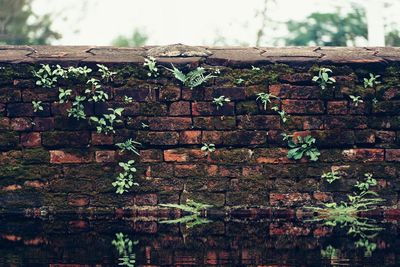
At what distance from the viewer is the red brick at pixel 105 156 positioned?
5082 millimetres

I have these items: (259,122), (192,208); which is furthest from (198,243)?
(259,122)

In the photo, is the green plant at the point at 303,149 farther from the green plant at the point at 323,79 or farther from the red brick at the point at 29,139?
the red brick at the point at 29,139

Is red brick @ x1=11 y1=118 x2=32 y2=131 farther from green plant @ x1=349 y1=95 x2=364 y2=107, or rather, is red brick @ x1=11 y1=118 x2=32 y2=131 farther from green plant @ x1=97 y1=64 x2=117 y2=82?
green plant @ x1=349 y1=95 x2=364 y2=107

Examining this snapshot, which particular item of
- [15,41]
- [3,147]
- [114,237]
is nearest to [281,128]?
[114,237]

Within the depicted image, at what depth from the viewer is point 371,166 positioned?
16.9 feet

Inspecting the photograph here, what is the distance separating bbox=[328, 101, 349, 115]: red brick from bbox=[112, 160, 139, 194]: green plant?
182 centimetres

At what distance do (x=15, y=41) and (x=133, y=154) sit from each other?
41.5 ft

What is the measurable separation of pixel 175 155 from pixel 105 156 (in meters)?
0.62

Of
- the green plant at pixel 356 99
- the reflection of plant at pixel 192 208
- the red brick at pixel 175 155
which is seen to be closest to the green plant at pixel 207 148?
the red brick at pixel 175 155

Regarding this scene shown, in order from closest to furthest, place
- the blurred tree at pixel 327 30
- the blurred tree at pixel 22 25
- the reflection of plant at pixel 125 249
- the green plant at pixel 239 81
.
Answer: the reflection of plant at pixel 125 249, the green plant at pixel 239 81, the blurred tree at pixel 22 25, the blurred tree at pixel 327 30

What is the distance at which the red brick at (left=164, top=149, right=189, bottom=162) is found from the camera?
16.7ft

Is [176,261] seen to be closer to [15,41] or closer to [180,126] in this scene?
[180,126]

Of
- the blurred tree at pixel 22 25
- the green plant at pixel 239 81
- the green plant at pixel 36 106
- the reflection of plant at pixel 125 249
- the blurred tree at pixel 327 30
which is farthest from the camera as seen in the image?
the blurred tree at pixel 327 30

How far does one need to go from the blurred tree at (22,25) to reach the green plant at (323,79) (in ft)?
41.2
